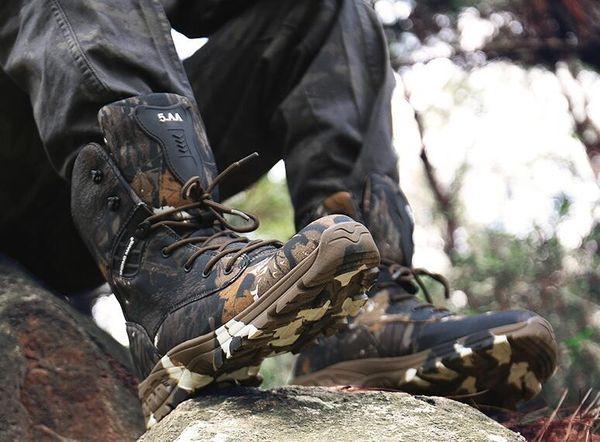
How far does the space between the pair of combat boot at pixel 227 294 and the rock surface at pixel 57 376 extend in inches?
12.2

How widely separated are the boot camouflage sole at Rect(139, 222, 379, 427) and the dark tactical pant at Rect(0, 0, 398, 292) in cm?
47

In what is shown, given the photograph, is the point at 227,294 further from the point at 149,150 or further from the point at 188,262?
the point at 149,150

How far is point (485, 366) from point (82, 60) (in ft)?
2.92

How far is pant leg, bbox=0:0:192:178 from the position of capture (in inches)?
67.5

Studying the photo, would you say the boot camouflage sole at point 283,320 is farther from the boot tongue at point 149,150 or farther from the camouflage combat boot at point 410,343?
the camouflage combat boot at point 410,343

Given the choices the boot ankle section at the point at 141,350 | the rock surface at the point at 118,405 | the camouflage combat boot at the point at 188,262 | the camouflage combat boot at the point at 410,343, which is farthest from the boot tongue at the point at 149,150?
the camouflage combat boot at the point at 410,343

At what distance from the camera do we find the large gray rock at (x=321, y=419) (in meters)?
1.44

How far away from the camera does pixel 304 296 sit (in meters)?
1.39

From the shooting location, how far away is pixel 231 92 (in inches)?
93.6

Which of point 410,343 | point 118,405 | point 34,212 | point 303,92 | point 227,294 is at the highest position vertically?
point 303,92

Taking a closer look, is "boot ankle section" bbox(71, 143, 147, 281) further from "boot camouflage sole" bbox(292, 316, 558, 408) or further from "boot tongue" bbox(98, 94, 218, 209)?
"boot camouflage sole" bbox(292, 316, 558, 408)

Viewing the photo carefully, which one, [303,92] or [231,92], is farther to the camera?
[231,92]

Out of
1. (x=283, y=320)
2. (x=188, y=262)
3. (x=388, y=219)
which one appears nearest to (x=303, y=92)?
(x=388, y=219)

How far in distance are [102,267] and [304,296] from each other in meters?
0.49
